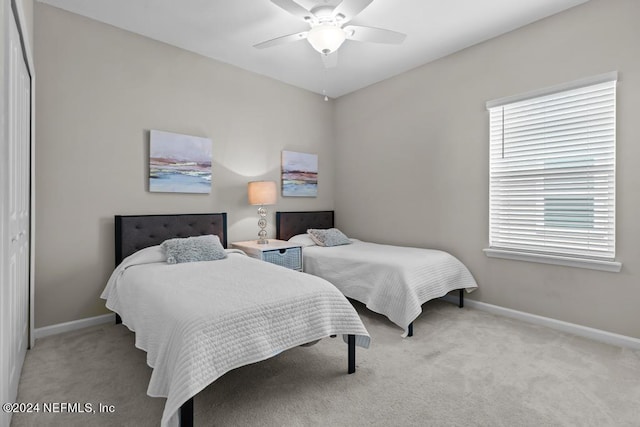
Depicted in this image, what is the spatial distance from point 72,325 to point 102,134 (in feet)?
5.60

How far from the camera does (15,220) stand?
5.84 feet

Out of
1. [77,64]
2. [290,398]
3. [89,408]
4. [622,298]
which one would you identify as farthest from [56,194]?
[622,298]

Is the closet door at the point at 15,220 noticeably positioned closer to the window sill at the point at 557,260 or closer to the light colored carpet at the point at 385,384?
the light colored carpet at the point at 385,384

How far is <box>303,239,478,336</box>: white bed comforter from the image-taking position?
2762mm

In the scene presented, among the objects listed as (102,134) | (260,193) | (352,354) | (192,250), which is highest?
(102,134)

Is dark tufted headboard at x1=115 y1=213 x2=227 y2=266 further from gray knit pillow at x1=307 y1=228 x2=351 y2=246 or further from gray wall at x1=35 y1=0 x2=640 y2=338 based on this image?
gray knit pillow at x1=307 y1=228 x2=351 y2=246

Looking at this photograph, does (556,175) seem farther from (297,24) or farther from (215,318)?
(215,318)

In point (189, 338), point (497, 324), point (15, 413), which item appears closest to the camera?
point (189, 338)

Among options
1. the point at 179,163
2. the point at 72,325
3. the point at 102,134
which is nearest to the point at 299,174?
the point at 179,163

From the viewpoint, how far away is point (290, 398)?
72.1 inches

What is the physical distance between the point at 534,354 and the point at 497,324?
59 cm

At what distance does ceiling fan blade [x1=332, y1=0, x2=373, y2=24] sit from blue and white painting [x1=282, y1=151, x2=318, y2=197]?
2144mm

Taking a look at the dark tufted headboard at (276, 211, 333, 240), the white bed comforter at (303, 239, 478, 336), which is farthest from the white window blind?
the dark tufted headboard at (276, 211, 333, 240)

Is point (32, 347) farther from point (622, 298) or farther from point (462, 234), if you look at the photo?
point (622, 298)
